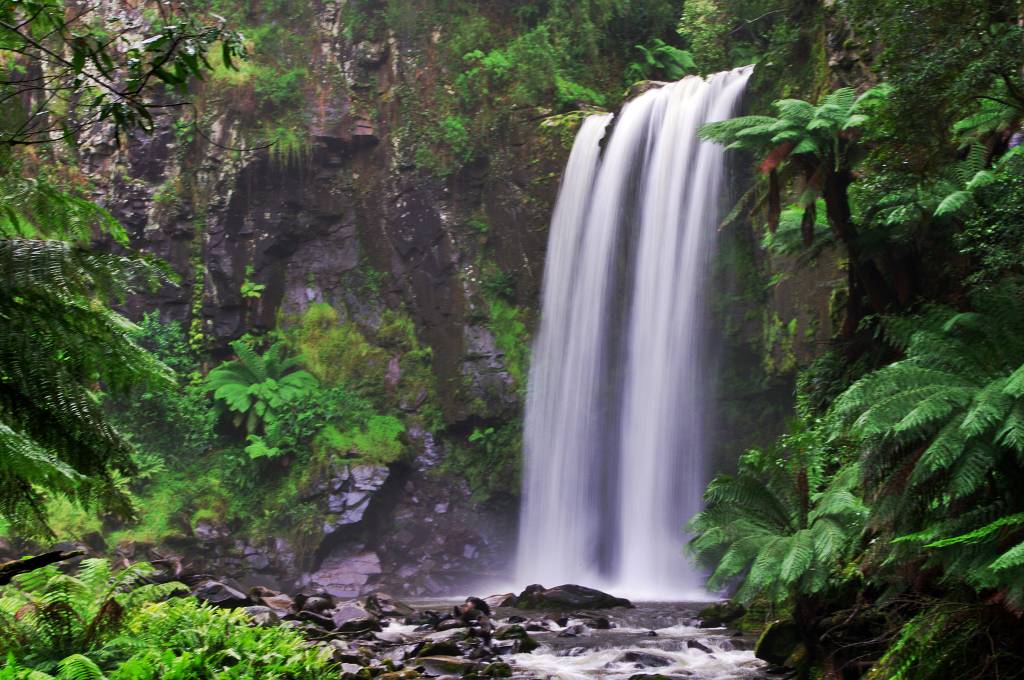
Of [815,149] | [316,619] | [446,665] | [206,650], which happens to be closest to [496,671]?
[446,665]

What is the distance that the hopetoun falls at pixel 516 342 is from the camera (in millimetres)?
4906

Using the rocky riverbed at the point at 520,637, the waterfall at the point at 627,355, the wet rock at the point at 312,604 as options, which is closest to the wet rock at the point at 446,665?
the rocky riverbed at the point at 520,637

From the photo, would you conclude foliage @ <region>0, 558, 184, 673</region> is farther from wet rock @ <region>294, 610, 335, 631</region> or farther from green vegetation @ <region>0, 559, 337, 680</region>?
wet rock @ <region>294, 610, 335, 631</region>

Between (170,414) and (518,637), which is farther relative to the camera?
(170,414)

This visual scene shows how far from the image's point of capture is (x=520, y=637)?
32.1 ft

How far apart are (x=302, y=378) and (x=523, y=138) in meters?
6.76

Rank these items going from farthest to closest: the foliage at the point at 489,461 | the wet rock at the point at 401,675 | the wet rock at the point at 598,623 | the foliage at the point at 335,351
Answer: the foliage at the point at 335,351, the foliage at the point at 489,461, the wet rock at the point at 598,623, the wet rock at the point at 401,675

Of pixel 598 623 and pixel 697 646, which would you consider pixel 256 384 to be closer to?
pixel 598 623

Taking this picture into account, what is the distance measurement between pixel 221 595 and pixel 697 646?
17.9 ft

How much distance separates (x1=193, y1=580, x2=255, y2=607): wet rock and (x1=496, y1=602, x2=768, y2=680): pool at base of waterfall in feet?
11.3

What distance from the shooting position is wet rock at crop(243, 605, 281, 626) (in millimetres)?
9133

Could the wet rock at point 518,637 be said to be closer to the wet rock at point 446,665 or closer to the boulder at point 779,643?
the wet rock at point 446,665

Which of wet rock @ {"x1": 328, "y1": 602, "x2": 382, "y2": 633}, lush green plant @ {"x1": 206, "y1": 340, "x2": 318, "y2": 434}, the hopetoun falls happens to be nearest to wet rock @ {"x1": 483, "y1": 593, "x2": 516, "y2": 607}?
the hopetoun falls

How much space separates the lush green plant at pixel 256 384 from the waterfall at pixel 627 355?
4785 mm
